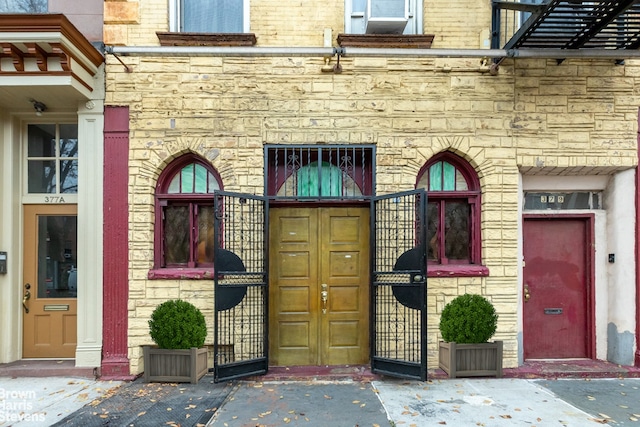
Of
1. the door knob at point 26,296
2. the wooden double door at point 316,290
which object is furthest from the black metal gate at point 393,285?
the door knob at point 26,296

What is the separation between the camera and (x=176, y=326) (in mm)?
5648

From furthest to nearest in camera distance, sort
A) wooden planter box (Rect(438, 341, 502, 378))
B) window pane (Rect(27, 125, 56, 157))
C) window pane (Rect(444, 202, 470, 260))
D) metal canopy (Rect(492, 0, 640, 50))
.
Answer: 1. window pane (Rect(27, 125, 56, 157))
2. window pane (Rect(444, 202, 470, 260))
3. wooden planter box (Rect(438, 341, 502, 378))
4. metal canopy (Rect(492, 0, 640, 50))

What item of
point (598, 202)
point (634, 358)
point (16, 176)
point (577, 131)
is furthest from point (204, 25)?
point (634, 358)

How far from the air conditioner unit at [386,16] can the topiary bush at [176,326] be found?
5.11 metres

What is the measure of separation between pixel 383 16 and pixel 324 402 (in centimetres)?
570

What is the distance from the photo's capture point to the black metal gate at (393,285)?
5.93m

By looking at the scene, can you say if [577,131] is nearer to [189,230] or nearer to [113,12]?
[189,230]

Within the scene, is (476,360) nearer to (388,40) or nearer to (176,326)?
(176,326)

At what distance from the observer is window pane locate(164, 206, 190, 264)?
6.56 metres

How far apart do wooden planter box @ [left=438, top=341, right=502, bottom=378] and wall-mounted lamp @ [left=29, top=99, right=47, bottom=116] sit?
23.9ft

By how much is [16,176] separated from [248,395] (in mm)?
5174

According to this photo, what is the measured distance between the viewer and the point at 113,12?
6.29m

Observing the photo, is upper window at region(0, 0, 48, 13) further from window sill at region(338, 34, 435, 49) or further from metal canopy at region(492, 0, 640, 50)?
metal canopy at region(492, 0, 640, 50)

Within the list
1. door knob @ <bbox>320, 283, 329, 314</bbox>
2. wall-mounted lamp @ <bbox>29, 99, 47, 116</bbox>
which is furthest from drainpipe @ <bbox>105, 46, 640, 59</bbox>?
door knob @ <bbox>320, 283, 329, 314</bbox>
